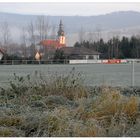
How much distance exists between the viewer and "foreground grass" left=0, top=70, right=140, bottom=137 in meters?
6.12

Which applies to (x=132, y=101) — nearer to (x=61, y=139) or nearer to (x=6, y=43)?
(x=61, y=139)

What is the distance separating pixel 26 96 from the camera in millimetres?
10164

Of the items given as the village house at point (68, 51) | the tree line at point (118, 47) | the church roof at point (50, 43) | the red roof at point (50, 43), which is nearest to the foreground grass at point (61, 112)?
the village house at point (68, 51)

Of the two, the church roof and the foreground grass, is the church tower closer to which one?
the church roof

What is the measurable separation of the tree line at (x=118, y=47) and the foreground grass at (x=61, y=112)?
92193mm

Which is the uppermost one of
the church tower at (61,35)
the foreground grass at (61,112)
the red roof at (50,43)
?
the church tower at (61,35)

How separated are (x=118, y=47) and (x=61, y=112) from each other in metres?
101

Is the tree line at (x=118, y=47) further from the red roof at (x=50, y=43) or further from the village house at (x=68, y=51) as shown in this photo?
the red roof at (x=50, y=43)

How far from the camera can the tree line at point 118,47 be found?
103319mm

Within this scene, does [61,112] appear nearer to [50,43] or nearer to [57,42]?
[50,43]

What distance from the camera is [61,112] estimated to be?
22.9ft

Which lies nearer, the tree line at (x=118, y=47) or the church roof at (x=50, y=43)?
the tree line at (x=118, y=47)

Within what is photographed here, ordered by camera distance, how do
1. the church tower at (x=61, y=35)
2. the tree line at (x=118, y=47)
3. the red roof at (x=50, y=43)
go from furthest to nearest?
1. the church tower at (x=61, y=35)
2. the red roof at (x=50, y=43)
3. the tree line at (x=118, y=47)

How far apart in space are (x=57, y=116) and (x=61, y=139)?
142 centimetres
